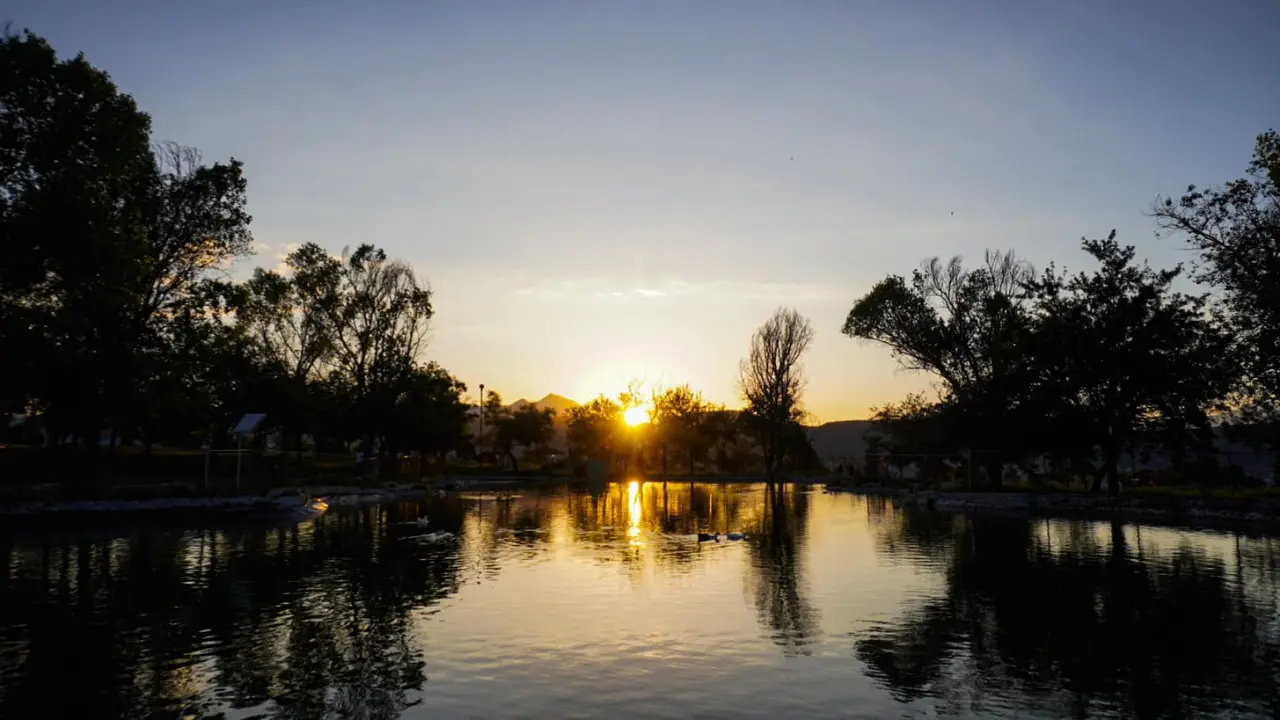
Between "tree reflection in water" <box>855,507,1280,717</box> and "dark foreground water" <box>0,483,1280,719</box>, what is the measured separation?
7 centimetres

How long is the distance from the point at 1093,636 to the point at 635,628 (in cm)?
836

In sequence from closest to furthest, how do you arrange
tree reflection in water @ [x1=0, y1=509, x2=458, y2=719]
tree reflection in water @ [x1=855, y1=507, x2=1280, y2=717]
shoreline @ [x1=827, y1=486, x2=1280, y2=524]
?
1. tree reflection in water @ [x1=0, y1=509, x2=458, y2=719]
2. tree reflection in water @ [x1=855, y1=507, x2=1280, y2=717]
3. shoreline @ [x1=827, y1=486, x2=1280, y2=524]

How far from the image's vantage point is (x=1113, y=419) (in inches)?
1871

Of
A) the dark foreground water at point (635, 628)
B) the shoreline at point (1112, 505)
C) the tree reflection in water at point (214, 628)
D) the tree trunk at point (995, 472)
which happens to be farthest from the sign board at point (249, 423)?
the tree trunk at point (995, 472)

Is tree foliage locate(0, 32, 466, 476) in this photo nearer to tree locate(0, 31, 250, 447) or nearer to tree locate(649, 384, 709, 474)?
tree locate(0, 31, 250, 447)

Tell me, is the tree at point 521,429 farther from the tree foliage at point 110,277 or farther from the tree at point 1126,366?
the tree at point 1126,366

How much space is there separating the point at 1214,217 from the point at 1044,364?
13.1 metres

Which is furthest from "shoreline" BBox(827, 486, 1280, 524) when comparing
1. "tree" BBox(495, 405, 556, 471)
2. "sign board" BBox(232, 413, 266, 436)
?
"tree" BBox(495, 405, 556, 471)

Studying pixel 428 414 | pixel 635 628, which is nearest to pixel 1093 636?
pixel 635 628

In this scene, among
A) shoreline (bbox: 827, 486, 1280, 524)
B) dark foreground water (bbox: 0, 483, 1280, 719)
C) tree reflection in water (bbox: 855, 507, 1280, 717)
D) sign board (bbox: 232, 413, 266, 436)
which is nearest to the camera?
dark foreground water (bbox: 0, 483, 1280, 719)

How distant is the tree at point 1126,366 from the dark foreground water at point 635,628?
53.6ft

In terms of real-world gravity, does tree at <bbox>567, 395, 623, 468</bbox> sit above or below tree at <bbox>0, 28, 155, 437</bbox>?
below

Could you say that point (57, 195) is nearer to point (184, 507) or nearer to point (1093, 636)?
point (184, 507)

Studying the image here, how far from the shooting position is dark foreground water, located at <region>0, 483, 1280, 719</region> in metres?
12.0
